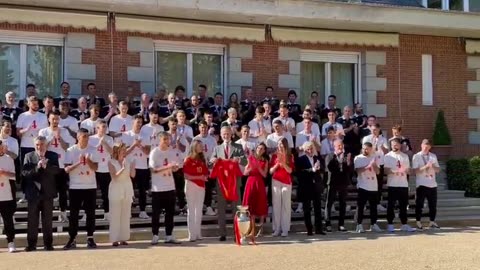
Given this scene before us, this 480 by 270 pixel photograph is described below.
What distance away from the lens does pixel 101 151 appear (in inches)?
468

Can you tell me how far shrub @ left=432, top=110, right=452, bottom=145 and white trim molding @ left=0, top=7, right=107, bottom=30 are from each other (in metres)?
9.68

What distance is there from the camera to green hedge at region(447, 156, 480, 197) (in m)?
17.3

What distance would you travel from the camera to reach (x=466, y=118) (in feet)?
63.7

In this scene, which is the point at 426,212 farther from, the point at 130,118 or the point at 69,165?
the point at 69,165

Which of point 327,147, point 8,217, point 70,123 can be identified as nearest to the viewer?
point 8,217

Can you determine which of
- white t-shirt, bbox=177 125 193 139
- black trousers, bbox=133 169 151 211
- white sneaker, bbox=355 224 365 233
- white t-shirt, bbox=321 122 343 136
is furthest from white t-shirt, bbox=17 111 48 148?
white sneaker, bbox=355 224 365 233

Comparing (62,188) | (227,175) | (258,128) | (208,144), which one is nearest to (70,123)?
(62,188)

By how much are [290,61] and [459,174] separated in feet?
18.0

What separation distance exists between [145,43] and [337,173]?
233 inches

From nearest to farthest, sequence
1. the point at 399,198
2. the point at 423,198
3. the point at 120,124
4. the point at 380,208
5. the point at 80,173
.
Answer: the point at 80,173, the point at 120,124, the point at 399,198, the point at 423,198, the point at 380,208

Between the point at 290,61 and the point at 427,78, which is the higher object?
the point at 290,61

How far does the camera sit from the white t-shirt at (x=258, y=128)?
13625mm

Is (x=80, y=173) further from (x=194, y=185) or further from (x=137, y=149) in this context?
(x=194, y=185)

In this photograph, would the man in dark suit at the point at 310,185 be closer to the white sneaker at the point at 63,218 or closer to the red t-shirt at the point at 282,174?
the red t-shirt at the point at 282,174
